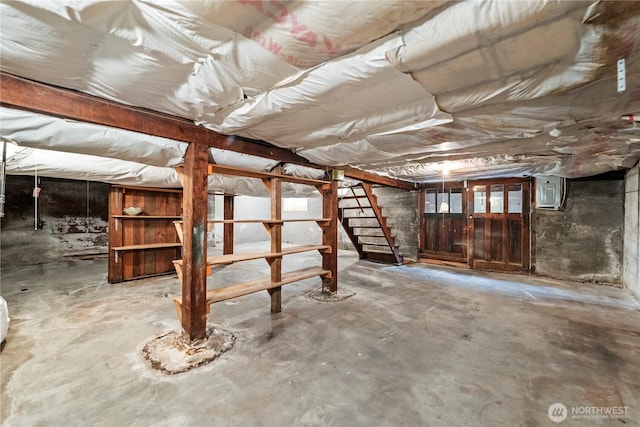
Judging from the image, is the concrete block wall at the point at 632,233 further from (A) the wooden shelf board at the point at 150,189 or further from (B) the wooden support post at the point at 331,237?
(A) the wooden shelf board at the point at 150,189

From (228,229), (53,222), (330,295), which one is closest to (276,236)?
(330,295)

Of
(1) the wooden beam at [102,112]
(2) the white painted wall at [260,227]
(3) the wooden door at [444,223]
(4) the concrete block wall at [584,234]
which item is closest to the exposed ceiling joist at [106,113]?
(1) the wooden beam at [102,112]

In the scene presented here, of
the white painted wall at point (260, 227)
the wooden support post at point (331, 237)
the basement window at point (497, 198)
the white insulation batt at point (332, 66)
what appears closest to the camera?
the white insulation batt at point (332, 66)

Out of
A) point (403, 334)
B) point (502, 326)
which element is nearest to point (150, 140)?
point (403, 334)

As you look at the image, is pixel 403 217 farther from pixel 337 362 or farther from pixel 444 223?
pixel 337 362

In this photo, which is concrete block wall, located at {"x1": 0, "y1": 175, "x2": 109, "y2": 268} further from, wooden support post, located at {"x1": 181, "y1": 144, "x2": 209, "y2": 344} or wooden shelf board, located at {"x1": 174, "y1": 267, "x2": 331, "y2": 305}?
wooden support post, located at {"x1": 181, "y1": 144, "x2": 209, "y2": 344}

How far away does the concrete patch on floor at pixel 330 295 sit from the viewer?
3.39 metres

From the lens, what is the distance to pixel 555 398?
1603 mm

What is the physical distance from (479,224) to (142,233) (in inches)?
249

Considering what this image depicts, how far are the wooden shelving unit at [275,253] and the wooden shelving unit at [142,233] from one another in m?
1.97

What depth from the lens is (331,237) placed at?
355 cm

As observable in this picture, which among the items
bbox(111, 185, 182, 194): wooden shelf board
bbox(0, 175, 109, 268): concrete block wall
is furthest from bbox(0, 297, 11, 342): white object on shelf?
bbox(0, 175, 109, 268): concrete block wall

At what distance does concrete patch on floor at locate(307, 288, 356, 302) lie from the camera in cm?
339

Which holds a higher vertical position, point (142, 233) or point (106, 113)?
point (106, 113)
